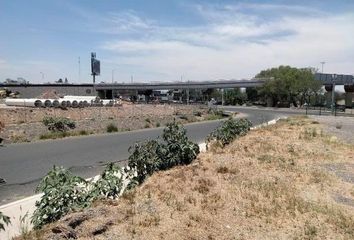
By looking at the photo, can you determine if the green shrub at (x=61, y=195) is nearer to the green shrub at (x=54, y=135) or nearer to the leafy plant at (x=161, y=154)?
the leafy plant at (x=161, y=154)

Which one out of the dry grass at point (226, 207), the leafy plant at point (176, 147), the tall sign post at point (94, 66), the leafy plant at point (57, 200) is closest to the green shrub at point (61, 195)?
the leafy plant at point (57, 200)

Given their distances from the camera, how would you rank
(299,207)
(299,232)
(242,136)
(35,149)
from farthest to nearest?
(35,149) → (242,136) → (299,207) → (299,232)

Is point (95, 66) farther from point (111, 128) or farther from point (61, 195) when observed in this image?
point (61, 195)

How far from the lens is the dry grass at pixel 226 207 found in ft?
26.6

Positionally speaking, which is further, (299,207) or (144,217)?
(299,207)

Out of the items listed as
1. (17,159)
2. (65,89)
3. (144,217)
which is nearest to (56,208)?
(144,217)

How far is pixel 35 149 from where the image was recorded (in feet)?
114

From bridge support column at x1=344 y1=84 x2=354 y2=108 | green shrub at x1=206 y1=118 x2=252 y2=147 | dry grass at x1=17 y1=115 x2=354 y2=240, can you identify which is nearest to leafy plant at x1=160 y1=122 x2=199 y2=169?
dry grass at x1=17 y1=115 x2=354 y2=240

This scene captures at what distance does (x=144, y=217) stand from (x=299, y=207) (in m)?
3.53

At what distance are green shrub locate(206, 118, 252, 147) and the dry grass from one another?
7.19m

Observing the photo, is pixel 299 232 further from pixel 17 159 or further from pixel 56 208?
pixel 17 159

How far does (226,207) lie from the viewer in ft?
32.1

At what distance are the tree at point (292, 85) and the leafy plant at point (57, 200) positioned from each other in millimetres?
111409

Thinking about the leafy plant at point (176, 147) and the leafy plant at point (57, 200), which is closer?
the leafy plant at point (57, 200)
